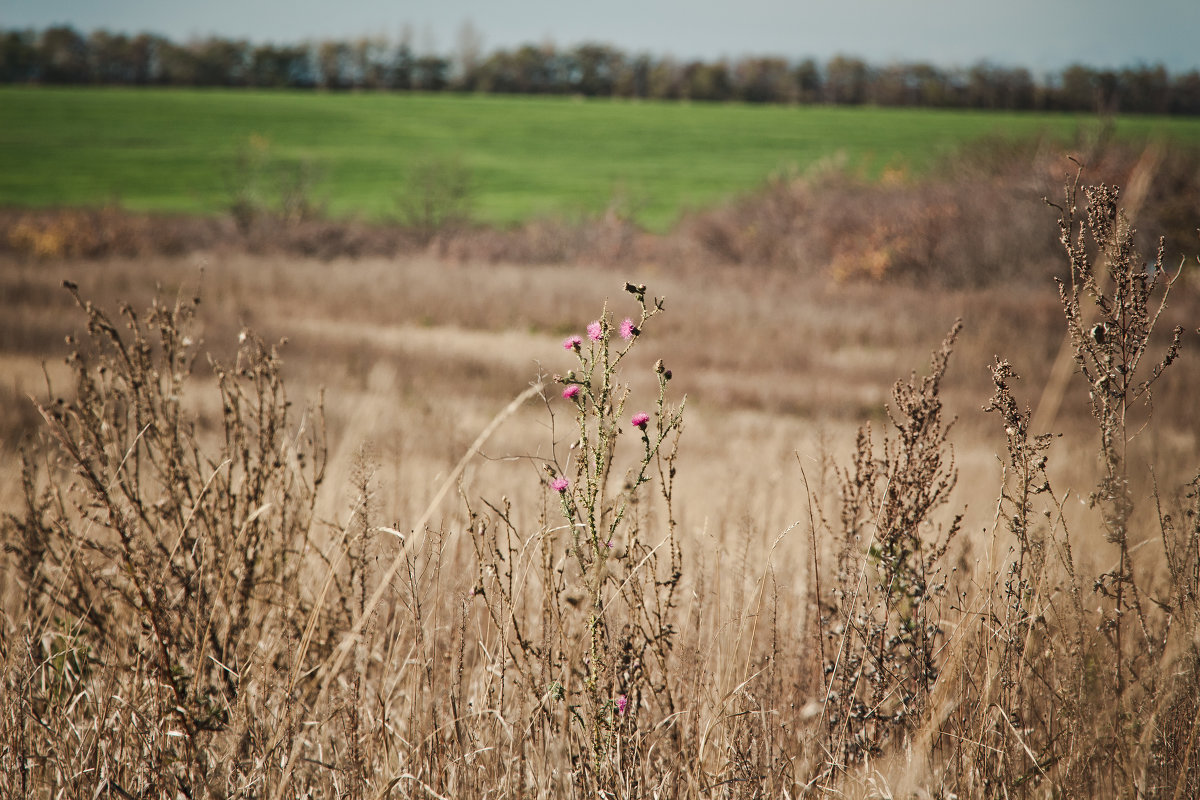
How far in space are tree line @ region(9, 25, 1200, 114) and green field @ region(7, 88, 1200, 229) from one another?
250 inches

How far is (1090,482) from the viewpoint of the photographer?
5.88m

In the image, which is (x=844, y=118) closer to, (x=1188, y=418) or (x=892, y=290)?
(x=892, y=290)

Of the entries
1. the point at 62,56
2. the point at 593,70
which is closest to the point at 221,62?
the point at 62,56

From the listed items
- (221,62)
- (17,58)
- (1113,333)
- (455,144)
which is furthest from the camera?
(221,62)

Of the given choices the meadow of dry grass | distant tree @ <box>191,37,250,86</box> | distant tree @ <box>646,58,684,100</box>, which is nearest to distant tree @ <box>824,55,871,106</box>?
distant tree @ <box>646,58,684,100</box>

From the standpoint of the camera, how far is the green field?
32844 millimetres

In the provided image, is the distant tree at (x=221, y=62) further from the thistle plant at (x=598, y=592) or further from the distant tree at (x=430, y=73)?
the thistle plant at (x=598, y=592)

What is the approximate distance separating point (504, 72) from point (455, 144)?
3725cm

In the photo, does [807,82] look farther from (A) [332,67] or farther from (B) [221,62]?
(B) [221,62]

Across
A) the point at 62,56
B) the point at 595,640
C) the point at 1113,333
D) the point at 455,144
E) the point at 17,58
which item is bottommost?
the point at 595,640

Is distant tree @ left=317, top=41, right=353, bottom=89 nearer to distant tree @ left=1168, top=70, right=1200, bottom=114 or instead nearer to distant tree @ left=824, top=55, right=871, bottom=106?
distant tree @ left=824, top=55, right=871, bottom=106

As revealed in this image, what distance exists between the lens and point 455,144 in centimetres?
4788

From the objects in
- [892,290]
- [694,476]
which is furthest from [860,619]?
[892,290]

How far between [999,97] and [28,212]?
68966 mm
